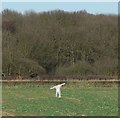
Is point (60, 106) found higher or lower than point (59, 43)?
lower

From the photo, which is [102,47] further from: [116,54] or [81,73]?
[81,73]

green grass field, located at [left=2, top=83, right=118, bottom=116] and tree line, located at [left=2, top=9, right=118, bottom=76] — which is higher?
tree line, located at [left=2, top=9, right=118, bottom=76]

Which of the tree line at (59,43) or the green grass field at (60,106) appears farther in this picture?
the tree line at (59,43)

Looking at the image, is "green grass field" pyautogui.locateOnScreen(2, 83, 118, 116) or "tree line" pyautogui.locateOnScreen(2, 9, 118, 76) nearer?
"green grass field" pyautogui.locateOnScreen(2, 83, 118, 116)

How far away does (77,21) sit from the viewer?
245 feet

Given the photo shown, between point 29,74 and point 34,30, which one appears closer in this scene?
point 29,74

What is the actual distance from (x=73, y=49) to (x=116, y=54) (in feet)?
23.2

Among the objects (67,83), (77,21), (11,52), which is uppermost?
(77,21)

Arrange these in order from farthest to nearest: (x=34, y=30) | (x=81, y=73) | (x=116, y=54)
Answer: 1. (x=34, y=30)
2. (x=116, y=54)
3. (x=81, y=73)

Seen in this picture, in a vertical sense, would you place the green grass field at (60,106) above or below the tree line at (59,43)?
below

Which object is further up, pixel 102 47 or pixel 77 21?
pixel 77 21

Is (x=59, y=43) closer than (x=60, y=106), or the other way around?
(x=60, y=106)

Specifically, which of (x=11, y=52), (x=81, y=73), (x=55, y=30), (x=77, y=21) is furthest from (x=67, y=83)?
(x=77, y=21)

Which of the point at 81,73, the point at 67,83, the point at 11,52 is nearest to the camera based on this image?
the point at 67,83
